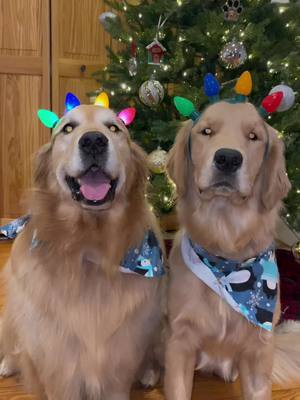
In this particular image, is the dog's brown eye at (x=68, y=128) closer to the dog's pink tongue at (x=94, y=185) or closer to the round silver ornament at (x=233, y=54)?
the dog's pink tongue at (x=94, y=185)

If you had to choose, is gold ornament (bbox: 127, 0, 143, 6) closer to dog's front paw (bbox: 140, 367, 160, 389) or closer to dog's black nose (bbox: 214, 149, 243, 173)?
dog's black nose (bbox: 214, 149, 243, 173)

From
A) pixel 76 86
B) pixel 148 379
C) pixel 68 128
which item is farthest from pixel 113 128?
pixel 76 86

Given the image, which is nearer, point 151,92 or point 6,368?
point 6,368

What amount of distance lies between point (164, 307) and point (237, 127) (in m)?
0.62

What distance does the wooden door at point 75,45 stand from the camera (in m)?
3.27

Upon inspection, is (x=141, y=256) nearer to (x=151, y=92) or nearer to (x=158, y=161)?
(x=158, y=161)

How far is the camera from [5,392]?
1671 millimetres

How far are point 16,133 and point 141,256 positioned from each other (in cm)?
228

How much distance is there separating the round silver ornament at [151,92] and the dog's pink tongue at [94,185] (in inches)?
38.3

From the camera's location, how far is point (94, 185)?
138 cm

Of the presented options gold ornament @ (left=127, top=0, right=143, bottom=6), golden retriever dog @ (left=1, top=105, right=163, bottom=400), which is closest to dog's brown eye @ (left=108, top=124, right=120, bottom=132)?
A: golden retriever dog @ (left=1, top=105, right=163, bottom=400)

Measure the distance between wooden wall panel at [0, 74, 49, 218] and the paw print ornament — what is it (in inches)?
62.0

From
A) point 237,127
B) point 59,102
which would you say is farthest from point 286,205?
point 59,102

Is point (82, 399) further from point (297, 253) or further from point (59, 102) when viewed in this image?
point (59, 102)
